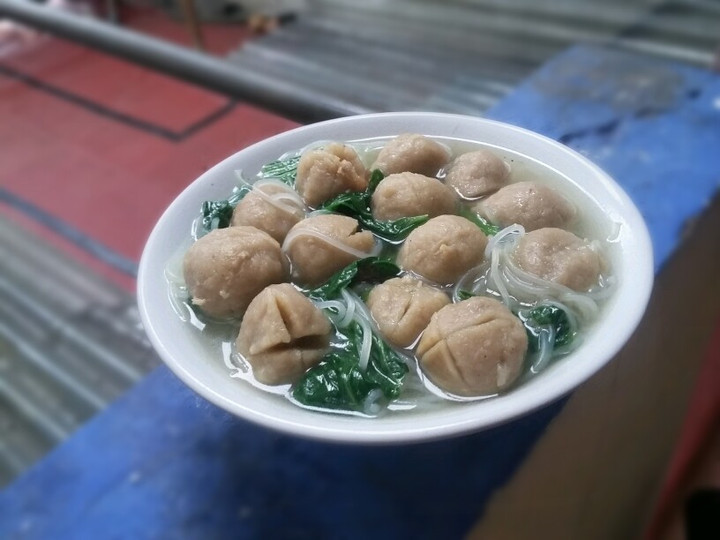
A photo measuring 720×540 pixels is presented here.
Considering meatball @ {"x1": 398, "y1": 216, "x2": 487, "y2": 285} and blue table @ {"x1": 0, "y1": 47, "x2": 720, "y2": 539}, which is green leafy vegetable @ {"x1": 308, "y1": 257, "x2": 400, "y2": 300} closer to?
meatball @ {"x1": 398, "y1": 216, "x2": 487, "y2": 285}

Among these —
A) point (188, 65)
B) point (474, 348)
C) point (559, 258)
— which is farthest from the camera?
point (188, 65)

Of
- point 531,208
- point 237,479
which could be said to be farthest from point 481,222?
point 237,479

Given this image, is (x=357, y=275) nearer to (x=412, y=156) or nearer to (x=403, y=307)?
(x=403, y=307)

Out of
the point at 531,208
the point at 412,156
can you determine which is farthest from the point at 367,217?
the point at 531,208

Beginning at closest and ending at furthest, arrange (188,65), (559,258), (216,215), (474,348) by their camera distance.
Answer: (474,348)
(559,258)
(216,215)
(188,65)

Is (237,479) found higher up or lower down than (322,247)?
lower down

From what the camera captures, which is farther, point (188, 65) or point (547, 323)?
point (188, 65)

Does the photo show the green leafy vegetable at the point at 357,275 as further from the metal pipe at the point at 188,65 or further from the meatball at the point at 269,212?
the metal pipe at the point at 188,65
